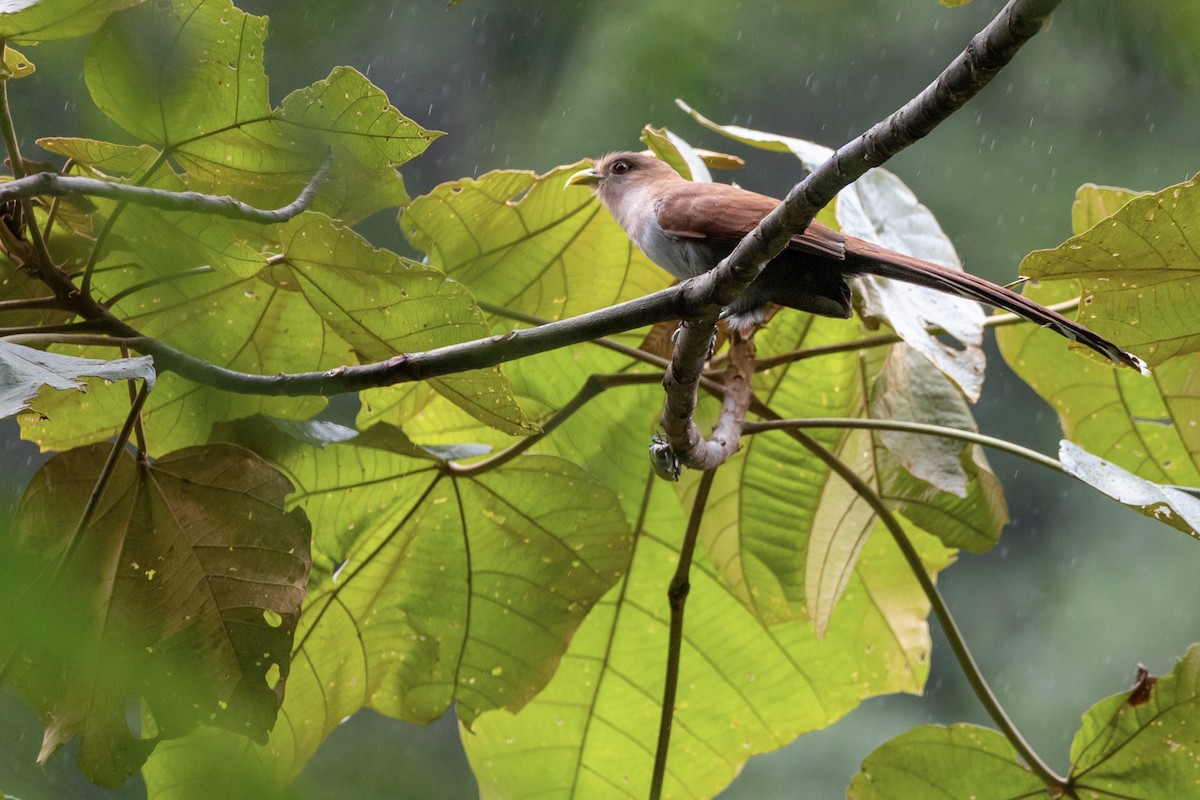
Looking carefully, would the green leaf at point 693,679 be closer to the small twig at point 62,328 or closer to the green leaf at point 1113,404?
the green leaf at point 1113,404

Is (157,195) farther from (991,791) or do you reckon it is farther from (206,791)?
(991,791)

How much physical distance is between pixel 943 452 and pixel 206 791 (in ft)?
3.24

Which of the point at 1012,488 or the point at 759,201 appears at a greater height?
the point at 759,201

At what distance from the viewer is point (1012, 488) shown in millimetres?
4895

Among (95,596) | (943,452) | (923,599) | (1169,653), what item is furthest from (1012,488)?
(95,596)

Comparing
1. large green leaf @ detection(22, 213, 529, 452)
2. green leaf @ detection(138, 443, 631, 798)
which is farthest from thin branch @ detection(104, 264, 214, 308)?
green leaf @ detection(138, 443, 631, 798)

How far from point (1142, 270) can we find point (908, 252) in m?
0.36

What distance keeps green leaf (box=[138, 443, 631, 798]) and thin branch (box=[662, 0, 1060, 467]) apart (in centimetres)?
29

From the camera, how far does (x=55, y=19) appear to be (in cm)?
83

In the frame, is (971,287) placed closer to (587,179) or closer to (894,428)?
(894,428)

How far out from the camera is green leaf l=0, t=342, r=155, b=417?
0.63 metres

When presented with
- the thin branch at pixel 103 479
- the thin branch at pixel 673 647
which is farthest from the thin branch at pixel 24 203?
the thin branch at pixel 673 647

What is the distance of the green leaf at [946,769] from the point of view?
1.12 m

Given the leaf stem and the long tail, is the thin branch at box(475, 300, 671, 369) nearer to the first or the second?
the leaf stem
